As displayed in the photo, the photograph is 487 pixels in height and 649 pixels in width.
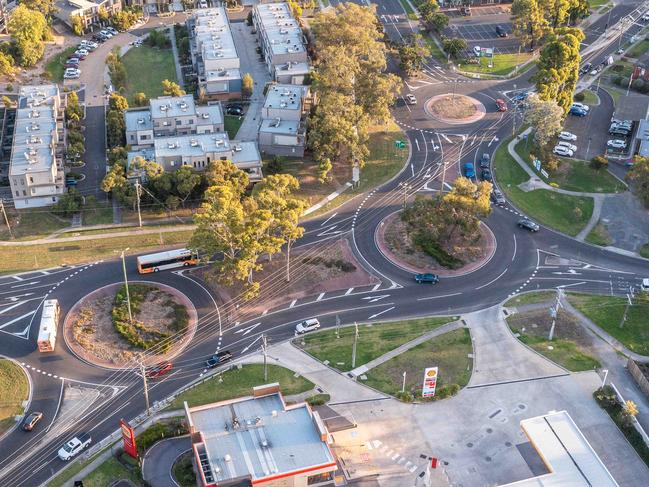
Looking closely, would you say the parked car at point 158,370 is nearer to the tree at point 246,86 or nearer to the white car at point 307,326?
the white car at point 307,326

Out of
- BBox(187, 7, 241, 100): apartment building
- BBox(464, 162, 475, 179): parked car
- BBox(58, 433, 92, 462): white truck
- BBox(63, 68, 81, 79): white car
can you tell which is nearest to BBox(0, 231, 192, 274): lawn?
BBox(58, 433, 92, 462): white truck

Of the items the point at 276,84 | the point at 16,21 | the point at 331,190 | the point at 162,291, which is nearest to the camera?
the point at 162,291

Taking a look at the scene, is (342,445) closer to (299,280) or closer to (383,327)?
(383,327)

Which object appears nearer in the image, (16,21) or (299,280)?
(299,280)

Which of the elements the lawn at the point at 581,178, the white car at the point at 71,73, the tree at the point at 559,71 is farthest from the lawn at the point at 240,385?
the white car at the point at 71,73

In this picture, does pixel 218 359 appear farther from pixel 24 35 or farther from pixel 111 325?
pixel 24 35

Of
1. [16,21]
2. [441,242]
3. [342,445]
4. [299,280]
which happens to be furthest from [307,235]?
[16,21]

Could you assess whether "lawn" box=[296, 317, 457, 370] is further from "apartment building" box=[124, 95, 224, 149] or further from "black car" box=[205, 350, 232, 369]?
"apartment building" box=[124, 95, 224, 149]

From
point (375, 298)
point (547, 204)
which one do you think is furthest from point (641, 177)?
point (375, 298)
